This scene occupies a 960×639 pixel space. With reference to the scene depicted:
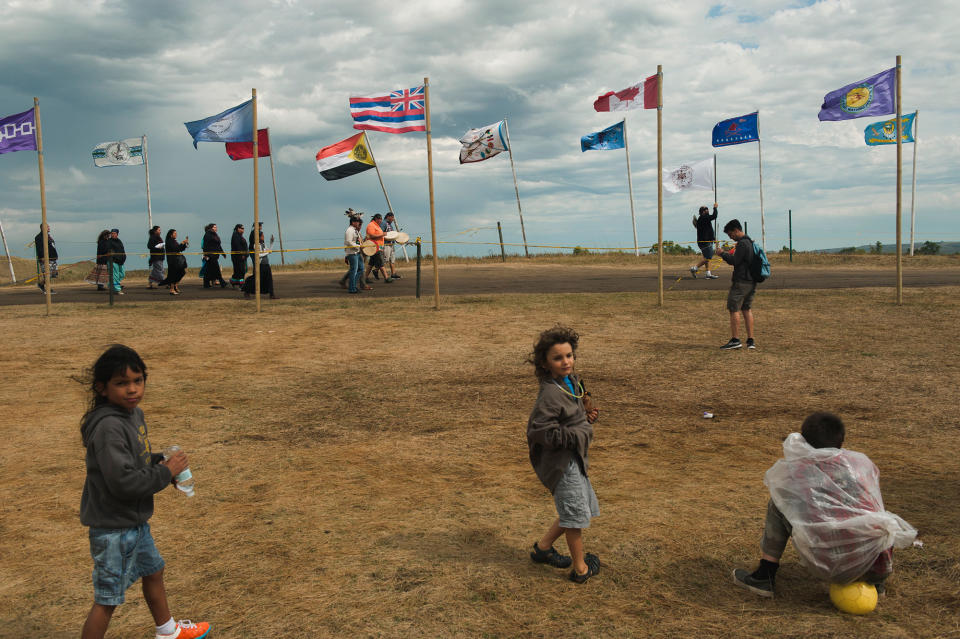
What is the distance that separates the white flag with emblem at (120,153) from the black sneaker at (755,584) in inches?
1099

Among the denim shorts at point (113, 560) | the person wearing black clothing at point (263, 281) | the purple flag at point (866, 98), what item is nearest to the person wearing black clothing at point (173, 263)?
the person wearing black clothing at point (263, 281)

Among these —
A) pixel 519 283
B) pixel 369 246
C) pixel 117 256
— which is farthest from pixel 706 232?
pixel 117 256

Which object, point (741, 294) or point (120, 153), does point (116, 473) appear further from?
point (120, 153)

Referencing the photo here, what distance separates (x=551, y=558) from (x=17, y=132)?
15597mm

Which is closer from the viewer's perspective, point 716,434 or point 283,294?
point 716,434

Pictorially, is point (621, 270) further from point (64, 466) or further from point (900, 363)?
point (64, 466)

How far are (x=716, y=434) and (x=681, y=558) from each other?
3.40 metres

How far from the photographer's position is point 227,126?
51.3 ft

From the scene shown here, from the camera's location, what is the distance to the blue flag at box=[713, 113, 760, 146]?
27.2m

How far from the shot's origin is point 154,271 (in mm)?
21297

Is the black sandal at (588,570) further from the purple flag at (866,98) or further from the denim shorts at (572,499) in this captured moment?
the purple flag at (866,98)

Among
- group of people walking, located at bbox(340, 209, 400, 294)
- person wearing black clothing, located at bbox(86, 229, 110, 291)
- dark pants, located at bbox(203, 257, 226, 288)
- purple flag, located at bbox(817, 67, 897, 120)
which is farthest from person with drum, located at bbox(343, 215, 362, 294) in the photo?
purple flag, located at bbox(817, 67, 897, 120)

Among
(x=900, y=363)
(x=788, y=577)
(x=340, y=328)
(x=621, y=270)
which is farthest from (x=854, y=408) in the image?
(x=621, y=270)

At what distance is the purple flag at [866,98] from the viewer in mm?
14906
